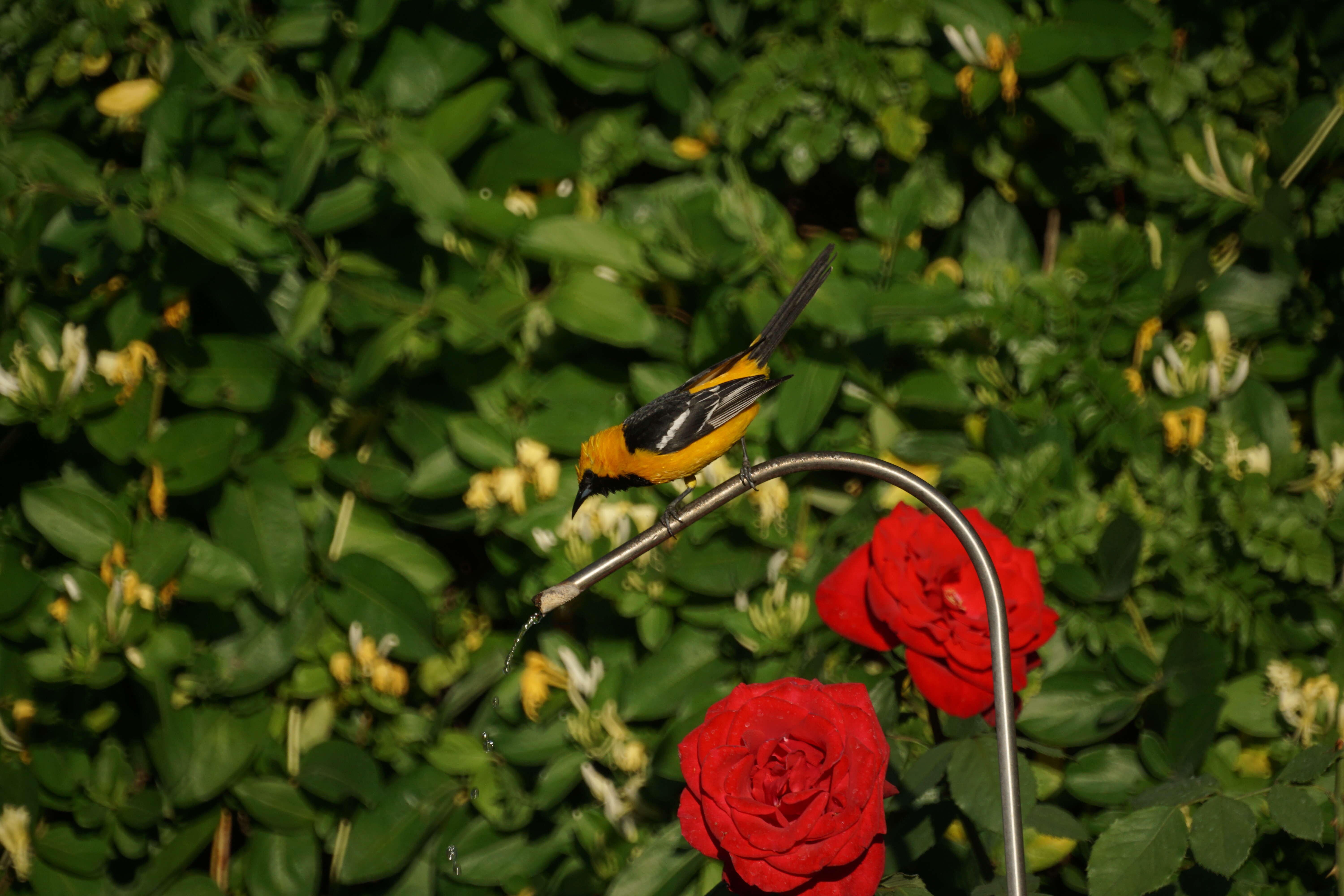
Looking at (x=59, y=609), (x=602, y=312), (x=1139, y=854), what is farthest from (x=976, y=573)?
(x=59, y=609)

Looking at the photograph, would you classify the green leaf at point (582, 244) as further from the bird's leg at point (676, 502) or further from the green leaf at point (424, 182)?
A: the bird's leg at point (676, 502)

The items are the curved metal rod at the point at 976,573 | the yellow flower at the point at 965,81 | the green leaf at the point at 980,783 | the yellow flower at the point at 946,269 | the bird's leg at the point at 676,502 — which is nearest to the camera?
the curved metal rod at the point at 976,573

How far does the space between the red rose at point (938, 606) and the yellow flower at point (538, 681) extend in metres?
0.88

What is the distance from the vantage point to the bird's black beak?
176 cm

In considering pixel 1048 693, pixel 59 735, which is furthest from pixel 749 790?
pixel 59 735

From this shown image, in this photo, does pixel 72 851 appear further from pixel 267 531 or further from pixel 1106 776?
pixel 1106 776

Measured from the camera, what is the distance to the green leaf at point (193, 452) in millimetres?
2096

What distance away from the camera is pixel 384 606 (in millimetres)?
2195

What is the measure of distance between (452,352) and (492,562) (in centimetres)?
49

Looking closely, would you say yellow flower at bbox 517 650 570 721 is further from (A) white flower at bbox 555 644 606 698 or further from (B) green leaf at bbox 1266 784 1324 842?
(B) green leaf at bbox 1266 784 1324 842

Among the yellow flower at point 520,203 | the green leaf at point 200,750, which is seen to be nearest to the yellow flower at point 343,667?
the green leaf at point 200,750

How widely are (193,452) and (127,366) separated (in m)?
0.22

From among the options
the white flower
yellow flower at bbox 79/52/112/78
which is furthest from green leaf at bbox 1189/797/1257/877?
yellow flower at bbox 79/52/112/78

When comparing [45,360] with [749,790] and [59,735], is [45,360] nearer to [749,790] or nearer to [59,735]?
[59,735]
